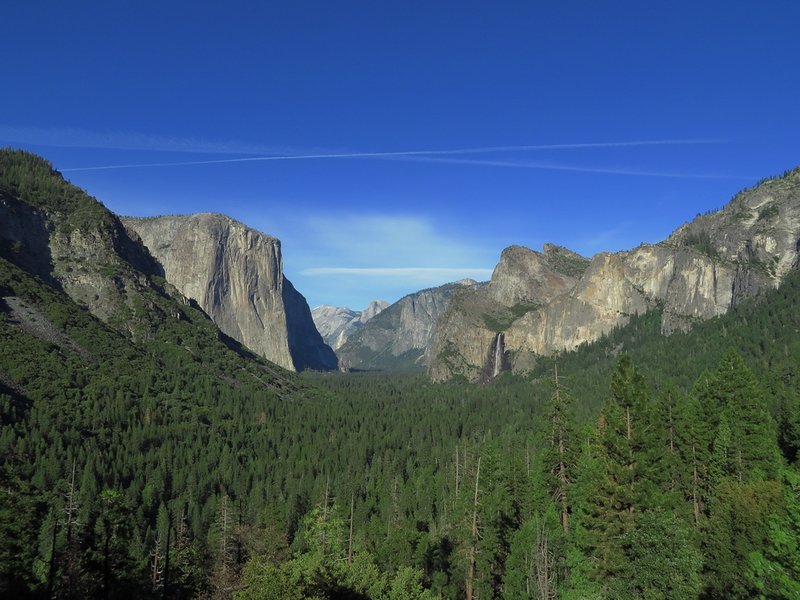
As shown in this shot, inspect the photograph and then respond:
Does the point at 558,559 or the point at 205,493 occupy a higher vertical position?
the point at 558,559

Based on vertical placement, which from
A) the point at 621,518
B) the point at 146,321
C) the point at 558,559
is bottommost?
the point at 558,559

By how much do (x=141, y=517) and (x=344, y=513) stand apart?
1172 inches

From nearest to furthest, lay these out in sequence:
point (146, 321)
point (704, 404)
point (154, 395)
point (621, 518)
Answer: point (621, 518)
point (704, 404)
point (154, 395)
point (146, 321)

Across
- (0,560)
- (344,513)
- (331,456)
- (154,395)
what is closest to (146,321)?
(154,395)

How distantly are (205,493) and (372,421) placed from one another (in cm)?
6530

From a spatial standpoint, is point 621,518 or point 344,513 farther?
point 344,513

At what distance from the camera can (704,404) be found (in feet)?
189

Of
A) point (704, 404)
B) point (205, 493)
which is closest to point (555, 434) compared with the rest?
point (704, 404)

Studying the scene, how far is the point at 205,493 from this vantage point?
329ft

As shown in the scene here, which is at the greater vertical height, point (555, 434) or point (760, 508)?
point (555, 434)

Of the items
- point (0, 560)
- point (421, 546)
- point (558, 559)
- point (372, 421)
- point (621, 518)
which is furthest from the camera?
point (372, 421)

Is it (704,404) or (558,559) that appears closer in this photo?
(558,559)

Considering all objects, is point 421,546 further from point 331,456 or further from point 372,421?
point 372,421

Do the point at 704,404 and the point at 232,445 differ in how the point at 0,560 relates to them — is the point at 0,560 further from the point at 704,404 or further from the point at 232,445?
the point at 232,445
